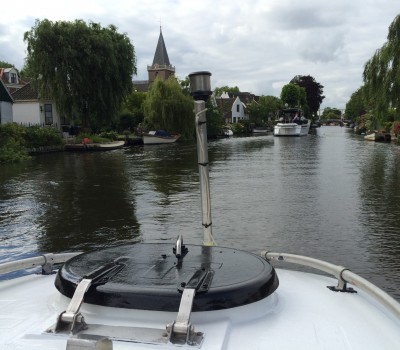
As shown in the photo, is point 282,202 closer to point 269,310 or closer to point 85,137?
point 269,310

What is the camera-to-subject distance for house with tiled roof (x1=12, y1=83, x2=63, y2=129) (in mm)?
41250

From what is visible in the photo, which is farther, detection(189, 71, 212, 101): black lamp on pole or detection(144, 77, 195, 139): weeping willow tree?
detection(144, 77, 195, 139): weeping willow tree

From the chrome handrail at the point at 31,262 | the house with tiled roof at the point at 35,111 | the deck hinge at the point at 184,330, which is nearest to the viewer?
the deck hinge at the point at 184,330

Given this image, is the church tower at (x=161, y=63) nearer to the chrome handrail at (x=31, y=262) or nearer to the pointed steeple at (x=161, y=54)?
the pointed steeple at (x=161, y=54)

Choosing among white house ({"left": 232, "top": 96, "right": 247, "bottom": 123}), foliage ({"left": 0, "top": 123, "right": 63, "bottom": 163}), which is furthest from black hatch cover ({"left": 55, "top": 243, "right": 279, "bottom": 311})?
Result: white house ({"left": 232, "top": 96, "right": 247, "bottom": 123})

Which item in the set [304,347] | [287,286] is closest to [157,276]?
[304,347]

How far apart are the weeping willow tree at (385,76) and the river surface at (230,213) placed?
732 cm

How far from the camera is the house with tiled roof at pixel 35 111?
135 feet

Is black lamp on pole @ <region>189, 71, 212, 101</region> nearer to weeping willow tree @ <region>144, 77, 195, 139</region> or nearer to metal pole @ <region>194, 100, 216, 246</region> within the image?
metal pole @ <region>194, 100, 216, 246</region>

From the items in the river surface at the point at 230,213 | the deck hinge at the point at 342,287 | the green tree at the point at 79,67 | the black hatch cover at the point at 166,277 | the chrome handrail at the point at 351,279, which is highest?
the green tree at the point at 79,67

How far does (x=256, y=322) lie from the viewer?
1876 mm

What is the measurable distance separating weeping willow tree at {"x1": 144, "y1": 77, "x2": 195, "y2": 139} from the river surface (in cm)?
2567

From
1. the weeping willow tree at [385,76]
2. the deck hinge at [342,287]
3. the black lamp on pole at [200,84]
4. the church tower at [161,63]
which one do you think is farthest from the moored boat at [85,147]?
the church tower at [161,63]

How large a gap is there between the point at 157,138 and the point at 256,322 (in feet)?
126
